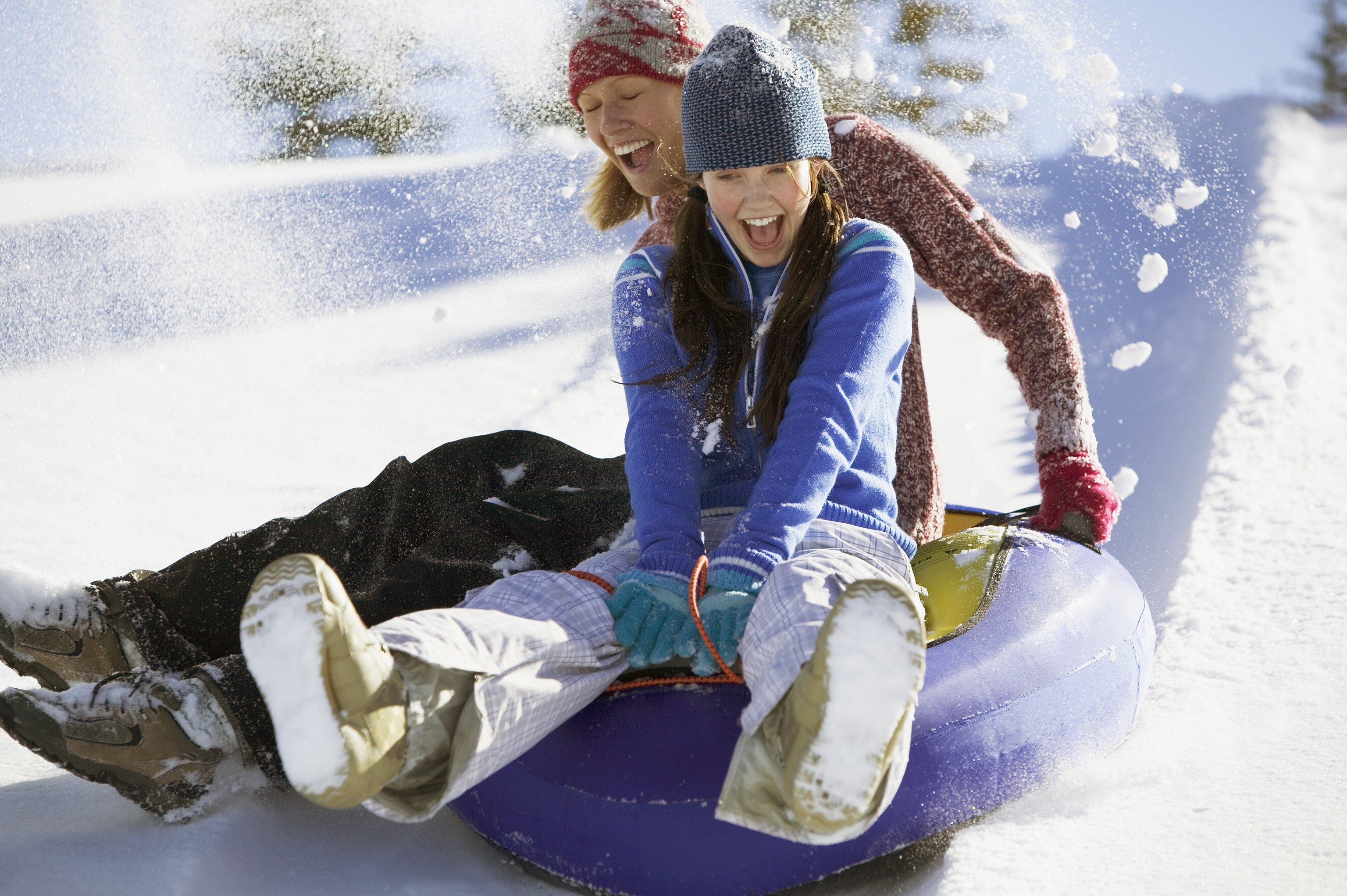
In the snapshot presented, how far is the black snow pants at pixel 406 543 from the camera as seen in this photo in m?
1.55

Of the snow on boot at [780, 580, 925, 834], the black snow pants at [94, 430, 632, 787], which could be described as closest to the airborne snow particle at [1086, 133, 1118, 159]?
the black snow pants at [94, 430, 632, 787]

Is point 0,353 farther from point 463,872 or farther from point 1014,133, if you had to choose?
point 1014,133

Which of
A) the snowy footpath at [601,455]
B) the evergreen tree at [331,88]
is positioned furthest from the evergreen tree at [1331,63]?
the evergreen tree at [331,88]

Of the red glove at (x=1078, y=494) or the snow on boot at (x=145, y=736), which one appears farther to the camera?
the red glove at (x=1078, y=494)

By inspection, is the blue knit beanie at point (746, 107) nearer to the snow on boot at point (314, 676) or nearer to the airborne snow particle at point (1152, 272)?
the snow on boot at point (314, 676)

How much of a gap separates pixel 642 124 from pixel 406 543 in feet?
2.71

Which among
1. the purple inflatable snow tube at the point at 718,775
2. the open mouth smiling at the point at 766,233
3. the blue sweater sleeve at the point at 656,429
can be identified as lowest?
the purple inflatable snow tube at the point at 718,775

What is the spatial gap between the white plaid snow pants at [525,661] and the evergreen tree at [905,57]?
143 inches

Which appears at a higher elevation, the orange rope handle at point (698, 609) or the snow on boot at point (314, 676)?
the snow on boot at point (314, 676)

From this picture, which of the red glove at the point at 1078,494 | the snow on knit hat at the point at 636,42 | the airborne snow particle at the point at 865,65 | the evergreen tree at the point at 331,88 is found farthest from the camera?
the evergreen tree at the point at 331,88

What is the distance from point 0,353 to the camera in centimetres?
351

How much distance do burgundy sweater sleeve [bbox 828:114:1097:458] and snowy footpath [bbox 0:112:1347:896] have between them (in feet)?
1.71

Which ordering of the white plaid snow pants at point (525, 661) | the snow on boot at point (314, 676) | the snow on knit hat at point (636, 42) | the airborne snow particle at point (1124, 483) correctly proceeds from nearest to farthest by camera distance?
the snow on boot at point (314, 676)
the white plaid snow pants at point (525, 661)
the snow on knit hat at point (636, 42)
the airborne snow particle at point (1124, 483)

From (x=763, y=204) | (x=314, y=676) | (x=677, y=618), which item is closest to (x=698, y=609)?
(x=677, y=618)
